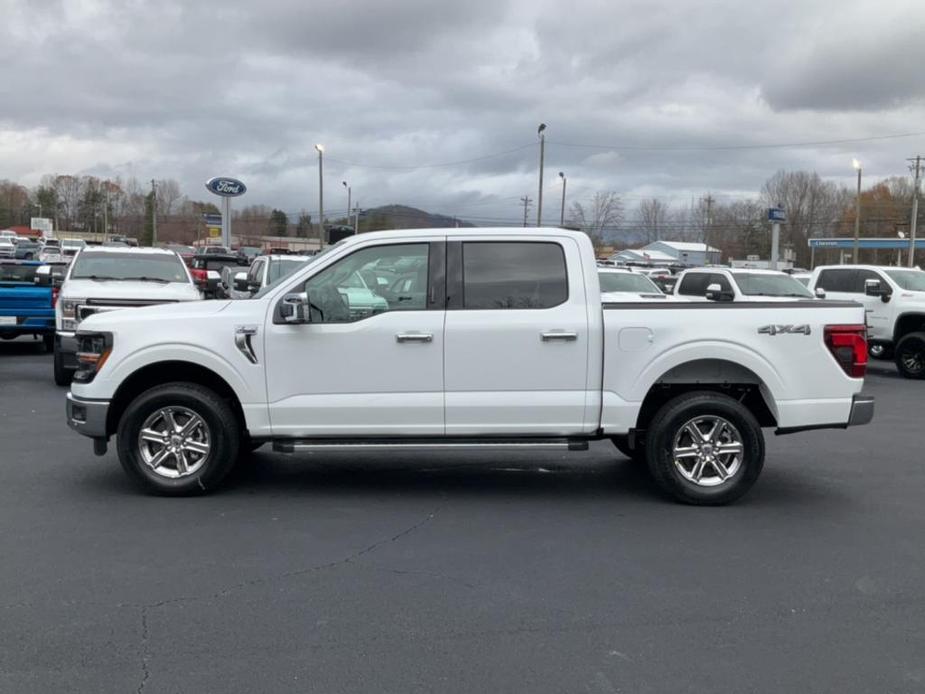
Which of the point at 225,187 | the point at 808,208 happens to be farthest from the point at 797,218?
the point at 225,187

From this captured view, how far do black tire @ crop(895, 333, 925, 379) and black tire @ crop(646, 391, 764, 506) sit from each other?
10.6 meters

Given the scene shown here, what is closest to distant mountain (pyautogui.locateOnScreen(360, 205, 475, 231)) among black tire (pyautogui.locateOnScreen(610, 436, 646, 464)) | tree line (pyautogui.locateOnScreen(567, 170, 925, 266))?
tree line (pyautogui.locateOnScreen(567, 170, 925, 266))

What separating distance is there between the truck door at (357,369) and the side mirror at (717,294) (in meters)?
7.38

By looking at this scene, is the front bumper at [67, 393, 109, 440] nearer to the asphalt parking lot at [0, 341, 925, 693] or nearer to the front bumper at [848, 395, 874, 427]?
the asphalt parking lot at [0, 341, 925, 693]

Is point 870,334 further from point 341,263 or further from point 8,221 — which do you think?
point 8,221

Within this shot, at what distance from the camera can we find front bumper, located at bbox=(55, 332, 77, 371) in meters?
11.9

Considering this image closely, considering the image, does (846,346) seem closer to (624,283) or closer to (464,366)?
(464,366)

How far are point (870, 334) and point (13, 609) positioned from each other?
15.3 meters

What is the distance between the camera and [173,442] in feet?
21.7

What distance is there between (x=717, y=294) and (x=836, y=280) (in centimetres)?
544

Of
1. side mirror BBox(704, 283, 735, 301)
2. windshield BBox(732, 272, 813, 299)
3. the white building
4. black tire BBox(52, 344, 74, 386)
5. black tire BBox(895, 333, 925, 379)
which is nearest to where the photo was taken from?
black tire BBox(52, 344, 74, 386)

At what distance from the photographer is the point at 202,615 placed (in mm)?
4477

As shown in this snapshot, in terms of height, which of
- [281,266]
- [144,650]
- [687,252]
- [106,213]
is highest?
[106,213]

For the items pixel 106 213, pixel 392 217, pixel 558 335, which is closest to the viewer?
pixel 558 335
